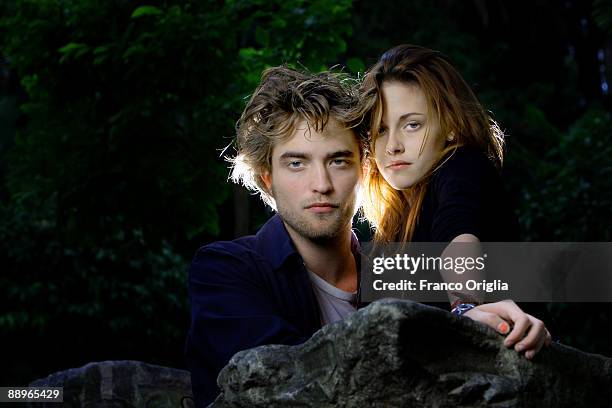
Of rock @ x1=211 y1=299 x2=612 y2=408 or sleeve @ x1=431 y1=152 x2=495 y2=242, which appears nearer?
rock @ x1=211 y1=299 x2=612 y2=408

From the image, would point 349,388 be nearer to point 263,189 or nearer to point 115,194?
point 263,189

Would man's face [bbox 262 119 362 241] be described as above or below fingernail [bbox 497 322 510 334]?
above

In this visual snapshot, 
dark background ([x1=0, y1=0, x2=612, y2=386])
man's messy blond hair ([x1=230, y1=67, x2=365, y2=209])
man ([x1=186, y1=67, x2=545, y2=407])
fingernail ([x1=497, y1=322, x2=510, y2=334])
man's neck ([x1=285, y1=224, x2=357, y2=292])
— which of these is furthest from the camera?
dark background ([x1=0, y1=0, x2=612, y2=386])

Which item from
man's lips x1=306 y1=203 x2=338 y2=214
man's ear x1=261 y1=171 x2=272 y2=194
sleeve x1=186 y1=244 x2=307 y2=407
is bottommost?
sleeve x1=186 y1=244 x2=307 y2=407

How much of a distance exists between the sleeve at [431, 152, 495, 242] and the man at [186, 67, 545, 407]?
402mm

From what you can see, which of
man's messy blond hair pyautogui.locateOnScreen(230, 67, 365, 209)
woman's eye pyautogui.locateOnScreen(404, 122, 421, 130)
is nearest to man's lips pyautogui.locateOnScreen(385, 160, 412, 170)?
woman's eye pyautogui.locateOnScreen(404, 122, 421, 130)

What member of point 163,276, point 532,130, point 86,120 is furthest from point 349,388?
point 532,130

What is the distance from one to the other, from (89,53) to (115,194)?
1006 mm

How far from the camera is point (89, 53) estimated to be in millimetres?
6082

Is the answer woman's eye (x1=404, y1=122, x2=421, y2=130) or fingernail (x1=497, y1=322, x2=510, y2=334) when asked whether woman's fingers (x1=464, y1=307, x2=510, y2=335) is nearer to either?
fingernail (x1=497, y1=322, x2=510, y2=334)

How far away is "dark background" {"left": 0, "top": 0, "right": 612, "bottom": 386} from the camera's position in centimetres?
575

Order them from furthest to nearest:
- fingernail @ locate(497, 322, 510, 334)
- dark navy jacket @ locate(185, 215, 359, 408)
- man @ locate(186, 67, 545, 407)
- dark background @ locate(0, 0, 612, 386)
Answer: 1. dark background @ locate(0, 0, 612, 386)
2. man @ locate(186, 67, 545, 407)
3. dark navy jacket @ locate(185, 215, 359, 408)
4. fingernail @ locate(497, 322, 510, 334)

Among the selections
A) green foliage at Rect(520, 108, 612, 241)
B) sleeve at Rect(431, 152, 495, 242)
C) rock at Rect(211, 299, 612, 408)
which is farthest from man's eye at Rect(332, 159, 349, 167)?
green foliage at Rect(520, 108, 612, 241)

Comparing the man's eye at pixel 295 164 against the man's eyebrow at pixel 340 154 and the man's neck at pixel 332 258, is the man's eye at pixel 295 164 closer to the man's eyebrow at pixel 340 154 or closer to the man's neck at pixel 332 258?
the man's eyebrow at pixel 340 154
